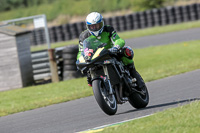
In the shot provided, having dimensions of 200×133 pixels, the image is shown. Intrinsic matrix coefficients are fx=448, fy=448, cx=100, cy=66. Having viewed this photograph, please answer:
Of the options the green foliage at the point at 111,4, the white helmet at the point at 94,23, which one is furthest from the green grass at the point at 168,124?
the green foliage at the point at 111,4

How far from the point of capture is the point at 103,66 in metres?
6.93

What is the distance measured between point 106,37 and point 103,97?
1.17 m

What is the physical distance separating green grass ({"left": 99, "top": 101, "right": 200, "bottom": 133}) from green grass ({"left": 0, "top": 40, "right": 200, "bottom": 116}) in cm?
428

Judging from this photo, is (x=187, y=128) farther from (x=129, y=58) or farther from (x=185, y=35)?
(x=185, y=35)

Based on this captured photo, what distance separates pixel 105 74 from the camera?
6.93 metres

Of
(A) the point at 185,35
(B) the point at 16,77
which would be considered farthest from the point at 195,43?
(B) the point at 16,77

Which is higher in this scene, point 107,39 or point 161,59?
point 107,39

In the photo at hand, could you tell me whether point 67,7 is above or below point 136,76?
below

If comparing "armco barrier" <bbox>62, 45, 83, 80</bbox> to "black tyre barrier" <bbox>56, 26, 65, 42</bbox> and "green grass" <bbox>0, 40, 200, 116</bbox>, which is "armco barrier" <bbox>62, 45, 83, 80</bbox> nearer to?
"green grass" <bbox>0, 40, 200, 116</bbox>

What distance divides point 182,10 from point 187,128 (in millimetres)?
23839

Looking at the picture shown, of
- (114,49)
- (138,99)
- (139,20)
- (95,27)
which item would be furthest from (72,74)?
(139,20)

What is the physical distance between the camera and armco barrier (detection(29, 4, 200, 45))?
28.4 m

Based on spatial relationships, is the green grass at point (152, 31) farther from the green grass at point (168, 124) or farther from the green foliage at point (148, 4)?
the green grass at point (168, 124)

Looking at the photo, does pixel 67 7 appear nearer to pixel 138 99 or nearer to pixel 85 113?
pixel 85 113
